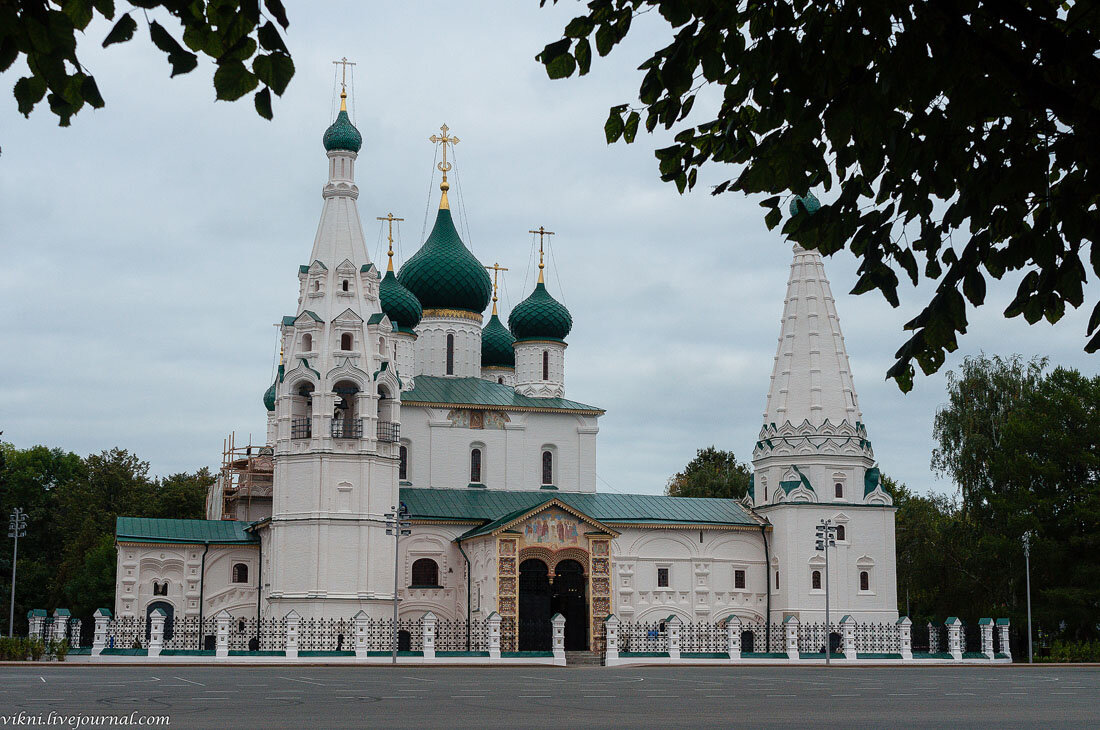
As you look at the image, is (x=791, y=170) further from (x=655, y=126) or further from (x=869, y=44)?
(x=655, y=126)

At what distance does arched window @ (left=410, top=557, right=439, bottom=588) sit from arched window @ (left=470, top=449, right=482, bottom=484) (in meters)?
4.22

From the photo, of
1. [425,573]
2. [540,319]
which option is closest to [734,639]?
[425,573]

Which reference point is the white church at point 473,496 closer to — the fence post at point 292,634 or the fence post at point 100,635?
the fence post at point 292,634

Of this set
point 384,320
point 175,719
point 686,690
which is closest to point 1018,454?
point 384,320

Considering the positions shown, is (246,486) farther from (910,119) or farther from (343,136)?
(910,119)

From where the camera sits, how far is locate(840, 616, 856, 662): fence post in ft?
120

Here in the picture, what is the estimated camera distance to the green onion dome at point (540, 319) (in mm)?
46156

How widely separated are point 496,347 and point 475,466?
7.52m

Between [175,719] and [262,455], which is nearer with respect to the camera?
[175,719]

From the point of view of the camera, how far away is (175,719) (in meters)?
12.9

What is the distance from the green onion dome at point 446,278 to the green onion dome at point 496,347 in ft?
8.76

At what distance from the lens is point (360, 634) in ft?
110

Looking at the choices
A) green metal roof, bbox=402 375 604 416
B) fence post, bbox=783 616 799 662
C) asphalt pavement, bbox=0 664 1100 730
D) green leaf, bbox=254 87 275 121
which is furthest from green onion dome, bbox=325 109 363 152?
green leaf, bbox=254 87 275 121

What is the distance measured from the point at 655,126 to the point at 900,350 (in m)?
1.91
